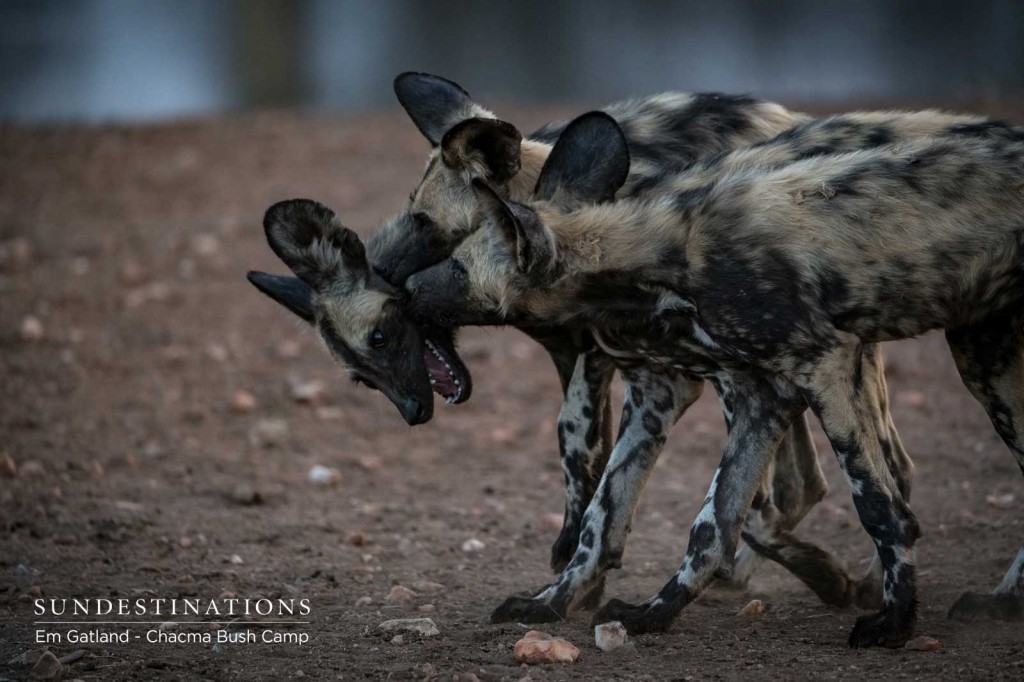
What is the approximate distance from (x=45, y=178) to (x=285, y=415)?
4.22m

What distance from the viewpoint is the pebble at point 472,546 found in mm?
5254

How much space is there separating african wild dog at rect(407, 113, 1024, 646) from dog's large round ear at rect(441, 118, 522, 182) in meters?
A: 0.21

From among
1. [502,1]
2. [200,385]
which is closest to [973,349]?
[200,385]

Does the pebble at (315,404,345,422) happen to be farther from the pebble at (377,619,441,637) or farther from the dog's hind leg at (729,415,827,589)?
the pebble at (377,619,441,637)

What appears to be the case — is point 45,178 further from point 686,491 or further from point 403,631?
point 403,631

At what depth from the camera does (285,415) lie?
6.84 meters

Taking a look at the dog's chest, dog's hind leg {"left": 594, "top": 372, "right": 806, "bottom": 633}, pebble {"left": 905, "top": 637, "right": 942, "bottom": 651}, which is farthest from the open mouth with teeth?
pebble {"left": 905, "top": 637, "right": 942, "bottom": 651}

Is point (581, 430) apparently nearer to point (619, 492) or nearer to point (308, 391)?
point (619, 492)

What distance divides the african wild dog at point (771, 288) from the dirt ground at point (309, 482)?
34 centimetres

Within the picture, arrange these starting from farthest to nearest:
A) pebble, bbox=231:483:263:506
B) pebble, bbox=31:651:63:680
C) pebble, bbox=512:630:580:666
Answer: pebble, bbox=231:483:263:506
pebble, bbox=512:630:580:666
pebble, bbox=31:651:63:680

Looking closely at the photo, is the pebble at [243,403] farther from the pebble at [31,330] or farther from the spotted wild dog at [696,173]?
the spotted wild dog at [696,173]

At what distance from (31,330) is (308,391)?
1724mm

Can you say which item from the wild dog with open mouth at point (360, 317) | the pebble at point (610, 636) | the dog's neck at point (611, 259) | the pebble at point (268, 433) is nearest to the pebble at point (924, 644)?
the pebble at point (610, 636)

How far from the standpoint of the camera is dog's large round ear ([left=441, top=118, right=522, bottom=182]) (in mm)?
4469
